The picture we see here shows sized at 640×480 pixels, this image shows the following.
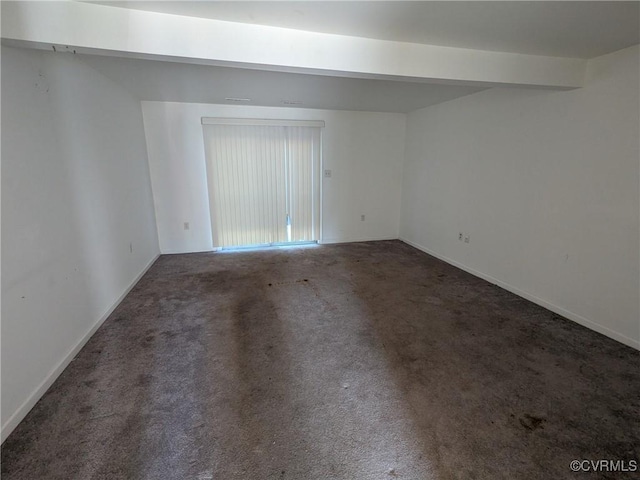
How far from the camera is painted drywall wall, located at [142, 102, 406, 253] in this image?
4.43 metres

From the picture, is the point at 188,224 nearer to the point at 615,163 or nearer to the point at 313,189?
the point at 313,189

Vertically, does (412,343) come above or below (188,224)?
below

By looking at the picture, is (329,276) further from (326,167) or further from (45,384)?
(45,384)

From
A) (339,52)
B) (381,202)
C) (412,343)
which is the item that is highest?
(339,52)

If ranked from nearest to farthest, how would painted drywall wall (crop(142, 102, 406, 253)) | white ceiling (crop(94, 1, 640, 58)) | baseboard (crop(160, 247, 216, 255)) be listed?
1. white ceiling (crop(94, 1, 640, 58))
2. painted drywall wall (crop(142, 102, 406, 253))
3. baseboard (crop(160, 247, 216, 255))

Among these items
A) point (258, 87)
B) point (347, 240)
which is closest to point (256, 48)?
point (258, 87)

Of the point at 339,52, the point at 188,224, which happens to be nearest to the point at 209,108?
the point at 188,224

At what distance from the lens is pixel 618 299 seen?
245cm

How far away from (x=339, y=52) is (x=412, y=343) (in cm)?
222

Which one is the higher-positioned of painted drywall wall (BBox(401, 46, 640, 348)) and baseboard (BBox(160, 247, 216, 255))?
painted drywall wall (BBox(401, 46, 640, 348))
